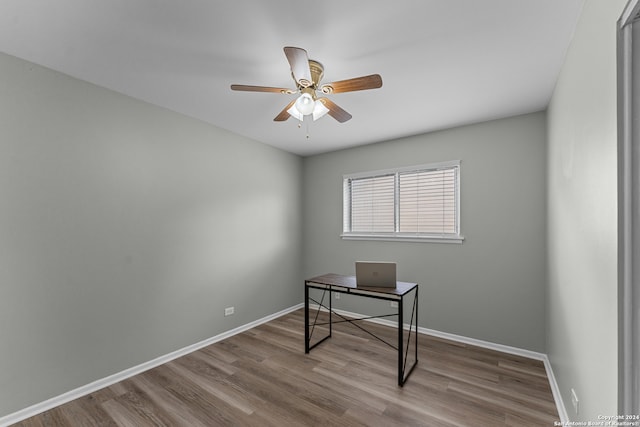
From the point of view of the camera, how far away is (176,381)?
95.0 inches

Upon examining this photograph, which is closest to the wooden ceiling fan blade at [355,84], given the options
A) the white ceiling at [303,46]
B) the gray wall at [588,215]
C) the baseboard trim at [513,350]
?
the white ceiling at [303,46]

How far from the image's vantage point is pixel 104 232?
237 cm

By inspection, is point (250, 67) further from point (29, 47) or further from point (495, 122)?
point (495, 122)

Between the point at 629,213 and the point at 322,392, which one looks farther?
the point at 322,392

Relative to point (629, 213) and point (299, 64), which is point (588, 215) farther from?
point (299, 64)

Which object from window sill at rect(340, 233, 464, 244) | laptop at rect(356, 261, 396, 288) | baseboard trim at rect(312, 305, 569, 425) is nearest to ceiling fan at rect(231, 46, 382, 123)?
laptop at rect(356, 261, 396, 288)

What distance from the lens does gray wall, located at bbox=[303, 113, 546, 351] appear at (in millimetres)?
2809

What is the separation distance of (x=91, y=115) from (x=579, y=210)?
11.7 ft

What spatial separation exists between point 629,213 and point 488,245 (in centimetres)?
226

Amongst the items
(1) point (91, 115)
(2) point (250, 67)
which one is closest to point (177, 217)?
(1) point (91, 115)

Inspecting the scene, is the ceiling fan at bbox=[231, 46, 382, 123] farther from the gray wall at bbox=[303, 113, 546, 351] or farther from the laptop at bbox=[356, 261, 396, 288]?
the gray wall at bbox=[303, 113, 546, 351]

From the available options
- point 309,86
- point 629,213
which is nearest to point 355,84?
point 309,86

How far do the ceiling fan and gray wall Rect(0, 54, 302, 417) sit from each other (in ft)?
4.63

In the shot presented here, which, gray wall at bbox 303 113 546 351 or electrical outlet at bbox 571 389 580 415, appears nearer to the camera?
electrical outlet at bbox 571 389 580 415
